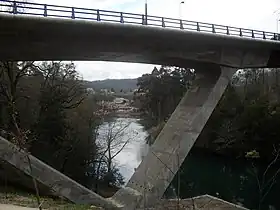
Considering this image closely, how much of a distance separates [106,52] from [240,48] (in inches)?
338

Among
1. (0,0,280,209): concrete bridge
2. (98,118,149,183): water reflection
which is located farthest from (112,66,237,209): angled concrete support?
(98,118,149,183): water reflection

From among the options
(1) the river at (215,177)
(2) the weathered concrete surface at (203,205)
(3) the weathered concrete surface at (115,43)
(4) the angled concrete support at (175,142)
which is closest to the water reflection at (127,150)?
(1) the river at (215,177)

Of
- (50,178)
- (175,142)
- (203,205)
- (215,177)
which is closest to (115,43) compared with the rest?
(175,142)

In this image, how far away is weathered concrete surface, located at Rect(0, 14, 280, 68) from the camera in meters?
16.2

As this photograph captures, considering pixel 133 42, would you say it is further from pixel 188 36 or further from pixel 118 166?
pixel 118 166

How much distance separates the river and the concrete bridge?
288 cm

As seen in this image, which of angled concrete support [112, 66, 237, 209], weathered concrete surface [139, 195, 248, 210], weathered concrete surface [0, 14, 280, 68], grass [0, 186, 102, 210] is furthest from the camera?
angled concrete support [112, 66, 237, 209]

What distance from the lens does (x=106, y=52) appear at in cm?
1883

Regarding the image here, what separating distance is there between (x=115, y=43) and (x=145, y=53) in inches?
71.0

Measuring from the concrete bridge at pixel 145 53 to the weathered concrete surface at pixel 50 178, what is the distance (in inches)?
1.6

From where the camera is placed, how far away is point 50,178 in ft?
55.3

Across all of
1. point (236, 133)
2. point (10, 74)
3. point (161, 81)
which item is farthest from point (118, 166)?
point (161, 81)

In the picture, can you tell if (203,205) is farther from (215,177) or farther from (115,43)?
(215,177)

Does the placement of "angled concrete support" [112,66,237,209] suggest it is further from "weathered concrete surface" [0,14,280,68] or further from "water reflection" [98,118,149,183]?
"water reflection" [98,118,149,183]
